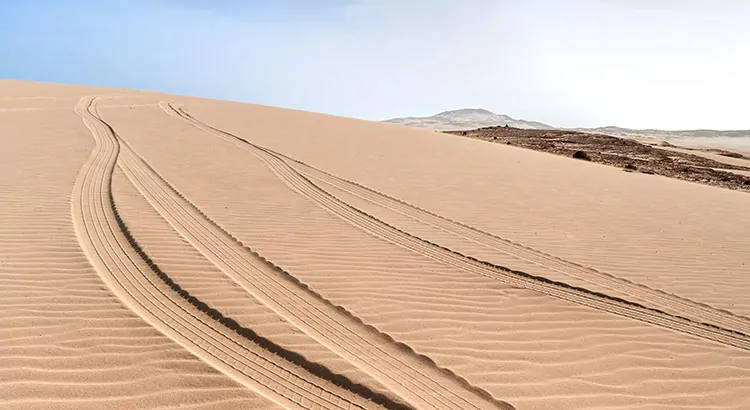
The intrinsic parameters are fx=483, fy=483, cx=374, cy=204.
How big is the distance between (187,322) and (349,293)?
152cm

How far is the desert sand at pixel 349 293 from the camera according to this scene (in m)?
3.36

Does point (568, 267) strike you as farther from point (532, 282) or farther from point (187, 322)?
point (187, 322)

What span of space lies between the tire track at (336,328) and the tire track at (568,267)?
8.97 feet

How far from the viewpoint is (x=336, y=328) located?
159 inches

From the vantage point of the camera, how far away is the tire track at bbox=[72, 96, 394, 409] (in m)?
3.21

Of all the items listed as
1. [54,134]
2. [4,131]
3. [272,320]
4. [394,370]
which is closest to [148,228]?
[272,320]

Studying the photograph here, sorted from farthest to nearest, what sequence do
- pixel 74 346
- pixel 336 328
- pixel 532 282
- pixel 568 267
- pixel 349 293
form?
pixel 568 267
pixel 532 282
pixel 349 293
pixel 336 328
pixel 74 346

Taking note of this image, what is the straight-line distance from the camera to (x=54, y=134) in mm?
12273

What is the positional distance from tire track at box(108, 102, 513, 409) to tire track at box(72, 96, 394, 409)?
1.24 feet

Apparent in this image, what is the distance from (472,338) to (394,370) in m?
0.90

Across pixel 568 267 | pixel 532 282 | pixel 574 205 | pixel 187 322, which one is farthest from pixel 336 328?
pixel 574 205

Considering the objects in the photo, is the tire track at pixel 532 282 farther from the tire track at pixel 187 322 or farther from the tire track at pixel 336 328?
the tire track at pixel 187 322

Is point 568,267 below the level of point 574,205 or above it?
below

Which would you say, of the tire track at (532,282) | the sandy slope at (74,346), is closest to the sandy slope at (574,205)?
the tire track at (532,282)
